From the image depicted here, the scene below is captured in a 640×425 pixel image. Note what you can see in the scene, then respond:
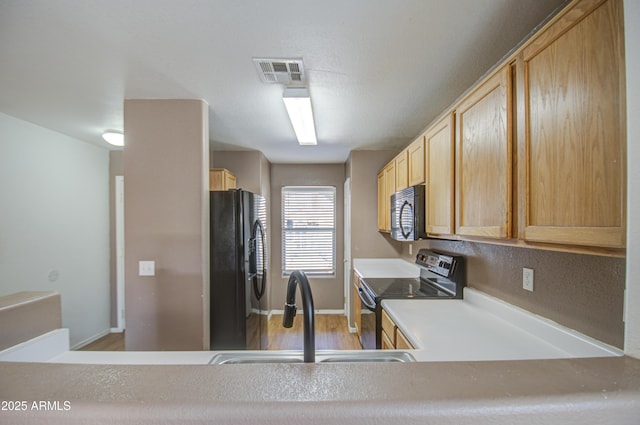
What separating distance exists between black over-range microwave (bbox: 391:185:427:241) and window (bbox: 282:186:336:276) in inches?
79.3

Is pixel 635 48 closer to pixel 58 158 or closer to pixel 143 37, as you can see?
pixel 143 37

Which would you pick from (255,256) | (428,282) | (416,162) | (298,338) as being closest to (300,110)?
(416,162)

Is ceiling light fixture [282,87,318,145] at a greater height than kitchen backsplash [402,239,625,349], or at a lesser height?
greater

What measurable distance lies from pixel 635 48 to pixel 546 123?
1.08 ft

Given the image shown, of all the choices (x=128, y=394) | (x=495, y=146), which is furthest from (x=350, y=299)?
(x=128, y=394)

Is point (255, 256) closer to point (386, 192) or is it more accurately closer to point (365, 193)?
point (386, 192)

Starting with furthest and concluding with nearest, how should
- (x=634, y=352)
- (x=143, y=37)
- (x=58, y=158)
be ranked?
(x=58, y=158) < (x=143, y=37) < (x=634, y=352)

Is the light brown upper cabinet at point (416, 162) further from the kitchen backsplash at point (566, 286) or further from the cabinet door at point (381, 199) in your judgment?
the cabinet door at point (381, 199)

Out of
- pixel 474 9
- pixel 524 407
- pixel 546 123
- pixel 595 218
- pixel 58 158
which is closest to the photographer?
pixel 524 407

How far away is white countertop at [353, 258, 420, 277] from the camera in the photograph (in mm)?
3049

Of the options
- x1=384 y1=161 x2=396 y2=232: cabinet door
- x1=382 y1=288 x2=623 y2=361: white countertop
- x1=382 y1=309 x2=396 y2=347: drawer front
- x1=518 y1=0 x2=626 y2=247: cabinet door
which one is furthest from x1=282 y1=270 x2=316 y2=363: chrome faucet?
x1=384 y1=161 x2=396 y2=232: cabinet door

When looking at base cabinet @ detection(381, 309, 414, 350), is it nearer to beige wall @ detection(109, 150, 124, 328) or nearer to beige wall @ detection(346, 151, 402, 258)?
beige wall @ detection(346, 151, 402, 258)

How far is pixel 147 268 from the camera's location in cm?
204

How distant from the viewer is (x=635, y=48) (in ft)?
2.06
